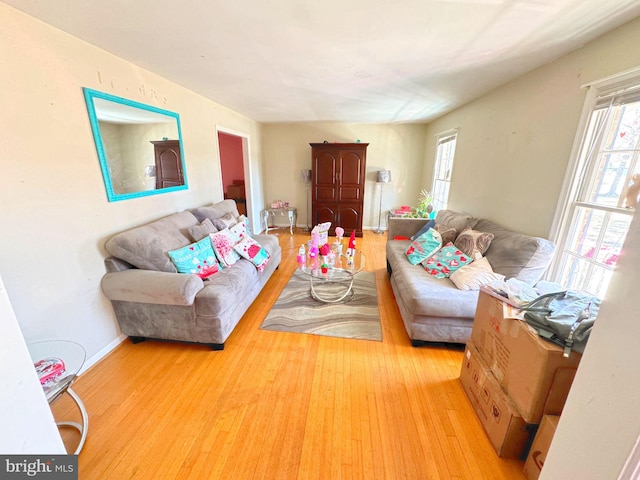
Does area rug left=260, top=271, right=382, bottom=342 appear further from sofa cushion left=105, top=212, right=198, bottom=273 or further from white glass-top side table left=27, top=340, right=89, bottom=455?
white glass-top side table left=27, top=340, right=89, bottom=455

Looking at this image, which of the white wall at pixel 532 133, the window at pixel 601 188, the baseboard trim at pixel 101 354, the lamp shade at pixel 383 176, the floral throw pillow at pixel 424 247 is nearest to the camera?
the window at pixel 601 188

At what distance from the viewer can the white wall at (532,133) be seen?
1.56m

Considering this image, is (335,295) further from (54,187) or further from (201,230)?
(54,187)

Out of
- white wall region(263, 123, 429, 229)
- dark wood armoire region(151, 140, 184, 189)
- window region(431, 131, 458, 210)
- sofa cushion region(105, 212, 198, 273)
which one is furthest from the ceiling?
white wall region(263, 123, 429, 229)

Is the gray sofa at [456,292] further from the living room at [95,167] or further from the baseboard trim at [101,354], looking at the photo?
the baseboard trim at [101,354]

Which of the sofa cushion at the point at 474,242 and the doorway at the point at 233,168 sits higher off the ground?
the doorway at the point at 233,168

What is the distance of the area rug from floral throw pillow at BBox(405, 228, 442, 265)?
0.59 m

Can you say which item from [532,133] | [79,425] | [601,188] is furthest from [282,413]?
[532,133]

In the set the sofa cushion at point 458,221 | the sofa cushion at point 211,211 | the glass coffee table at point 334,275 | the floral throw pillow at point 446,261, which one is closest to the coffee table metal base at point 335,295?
the glass coffee table at point 334,275

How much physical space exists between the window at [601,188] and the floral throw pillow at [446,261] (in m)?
0.66

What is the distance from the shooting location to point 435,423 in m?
1.38

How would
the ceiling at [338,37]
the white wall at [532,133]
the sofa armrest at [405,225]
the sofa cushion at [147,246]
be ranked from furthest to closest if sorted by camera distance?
the sofa armrest at [405,225] → the sofa cushion at [147,246] → the white wall at [532,133] → the ceiling at [338,37]

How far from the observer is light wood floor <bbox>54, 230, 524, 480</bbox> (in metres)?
1.18

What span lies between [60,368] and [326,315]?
1.78 meters
